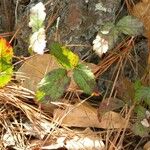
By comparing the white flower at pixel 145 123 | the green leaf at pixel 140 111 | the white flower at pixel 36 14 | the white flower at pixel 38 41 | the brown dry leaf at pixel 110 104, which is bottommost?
the white flower at pixel 145 123

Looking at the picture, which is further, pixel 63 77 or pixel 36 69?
pixel 36 69

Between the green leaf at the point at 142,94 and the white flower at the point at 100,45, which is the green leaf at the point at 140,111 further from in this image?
the white flower at the point at 100,45

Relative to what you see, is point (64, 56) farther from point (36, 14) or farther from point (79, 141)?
point (79, 141)

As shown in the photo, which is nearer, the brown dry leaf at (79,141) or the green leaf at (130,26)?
the brown dry leaf at (79,141)

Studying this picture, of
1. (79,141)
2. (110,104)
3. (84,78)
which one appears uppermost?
(84,78)

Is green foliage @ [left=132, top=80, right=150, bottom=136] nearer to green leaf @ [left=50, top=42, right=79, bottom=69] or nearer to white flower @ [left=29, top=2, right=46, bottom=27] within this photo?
green leaf @ [left=50, top=42, right=79, bottom=69]

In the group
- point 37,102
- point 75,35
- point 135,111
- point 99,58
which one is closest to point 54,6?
point 75,35

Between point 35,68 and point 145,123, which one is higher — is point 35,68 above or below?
above

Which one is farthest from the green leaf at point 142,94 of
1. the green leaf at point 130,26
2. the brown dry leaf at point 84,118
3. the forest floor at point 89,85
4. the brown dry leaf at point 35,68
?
the brown dry leaf at point 35,68

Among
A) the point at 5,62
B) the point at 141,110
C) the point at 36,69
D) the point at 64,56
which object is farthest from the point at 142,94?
the point at 5,62
